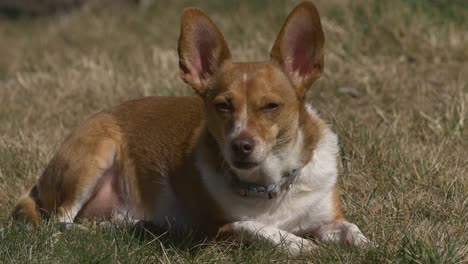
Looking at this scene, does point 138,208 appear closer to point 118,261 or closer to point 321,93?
point 118,261

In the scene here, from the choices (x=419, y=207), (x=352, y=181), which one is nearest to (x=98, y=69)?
(x=352, y=181)

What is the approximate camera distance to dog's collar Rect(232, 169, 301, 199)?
4.60 m

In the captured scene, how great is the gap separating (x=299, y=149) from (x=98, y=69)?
429 cm

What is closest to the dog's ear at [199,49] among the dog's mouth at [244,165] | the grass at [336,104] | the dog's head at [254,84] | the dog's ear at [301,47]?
the dog's head at [254,84]

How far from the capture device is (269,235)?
4.43 meters

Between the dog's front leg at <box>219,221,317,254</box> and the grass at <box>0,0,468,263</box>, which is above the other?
the dog's front leg at <box>219,221,317,254</box>

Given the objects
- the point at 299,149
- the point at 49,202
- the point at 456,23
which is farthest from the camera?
the point at 456,23

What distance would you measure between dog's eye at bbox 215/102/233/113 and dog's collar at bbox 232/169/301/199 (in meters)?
0.40

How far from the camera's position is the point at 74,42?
10969 millimetres

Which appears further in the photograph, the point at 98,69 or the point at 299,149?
the point at 98,69

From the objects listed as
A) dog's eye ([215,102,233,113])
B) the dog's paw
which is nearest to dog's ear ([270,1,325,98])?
dog's eye ([215,102,233,113])

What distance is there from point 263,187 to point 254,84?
0.54 metres

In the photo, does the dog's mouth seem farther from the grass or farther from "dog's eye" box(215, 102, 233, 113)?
the grass

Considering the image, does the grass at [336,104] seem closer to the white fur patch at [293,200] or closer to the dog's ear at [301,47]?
the white fur patch at [293,200]
